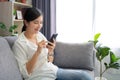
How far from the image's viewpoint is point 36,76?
1551 millimetres

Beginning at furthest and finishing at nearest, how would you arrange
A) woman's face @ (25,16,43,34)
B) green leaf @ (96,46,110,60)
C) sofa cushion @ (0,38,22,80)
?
1. green leaf @ (96,46,110,60)
2. woman's face @ (25,16,43,34)
3. sofa cushion @ (0,38,22,80)

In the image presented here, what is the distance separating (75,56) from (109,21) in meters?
1.00

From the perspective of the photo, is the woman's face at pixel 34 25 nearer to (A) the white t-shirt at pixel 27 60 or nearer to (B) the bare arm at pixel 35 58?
(A) the white t-shirt at pixel 27 60

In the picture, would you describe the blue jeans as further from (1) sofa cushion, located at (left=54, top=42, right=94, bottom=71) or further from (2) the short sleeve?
(1) sofa cushion, located at (left=54, top=42, right=94, bottom=71)

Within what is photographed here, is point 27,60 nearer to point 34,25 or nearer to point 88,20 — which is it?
point 34,25

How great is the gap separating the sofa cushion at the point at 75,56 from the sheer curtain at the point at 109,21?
2.31 ft

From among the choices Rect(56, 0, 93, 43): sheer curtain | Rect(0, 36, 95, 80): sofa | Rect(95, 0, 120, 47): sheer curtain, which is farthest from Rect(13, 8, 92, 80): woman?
Rect(95, 0, 120, 47): sheer curtain

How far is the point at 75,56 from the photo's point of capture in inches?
94.5

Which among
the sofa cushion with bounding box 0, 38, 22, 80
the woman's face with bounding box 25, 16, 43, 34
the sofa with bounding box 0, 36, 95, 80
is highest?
the woman's face with bounding box 25, 16, 43, 34

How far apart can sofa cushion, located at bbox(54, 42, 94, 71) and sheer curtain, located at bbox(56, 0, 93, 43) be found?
2.14 ft

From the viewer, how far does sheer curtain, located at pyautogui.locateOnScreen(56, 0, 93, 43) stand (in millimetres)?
3150

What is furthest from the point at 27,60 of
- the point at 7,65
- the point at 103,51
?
the point at 103,51

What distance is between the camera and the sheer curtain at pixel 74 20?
124 inches

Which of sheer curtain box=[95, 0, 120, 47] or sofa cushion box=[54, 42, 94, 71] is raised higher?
sheer curtain box=[95, 0, 120, 47]
